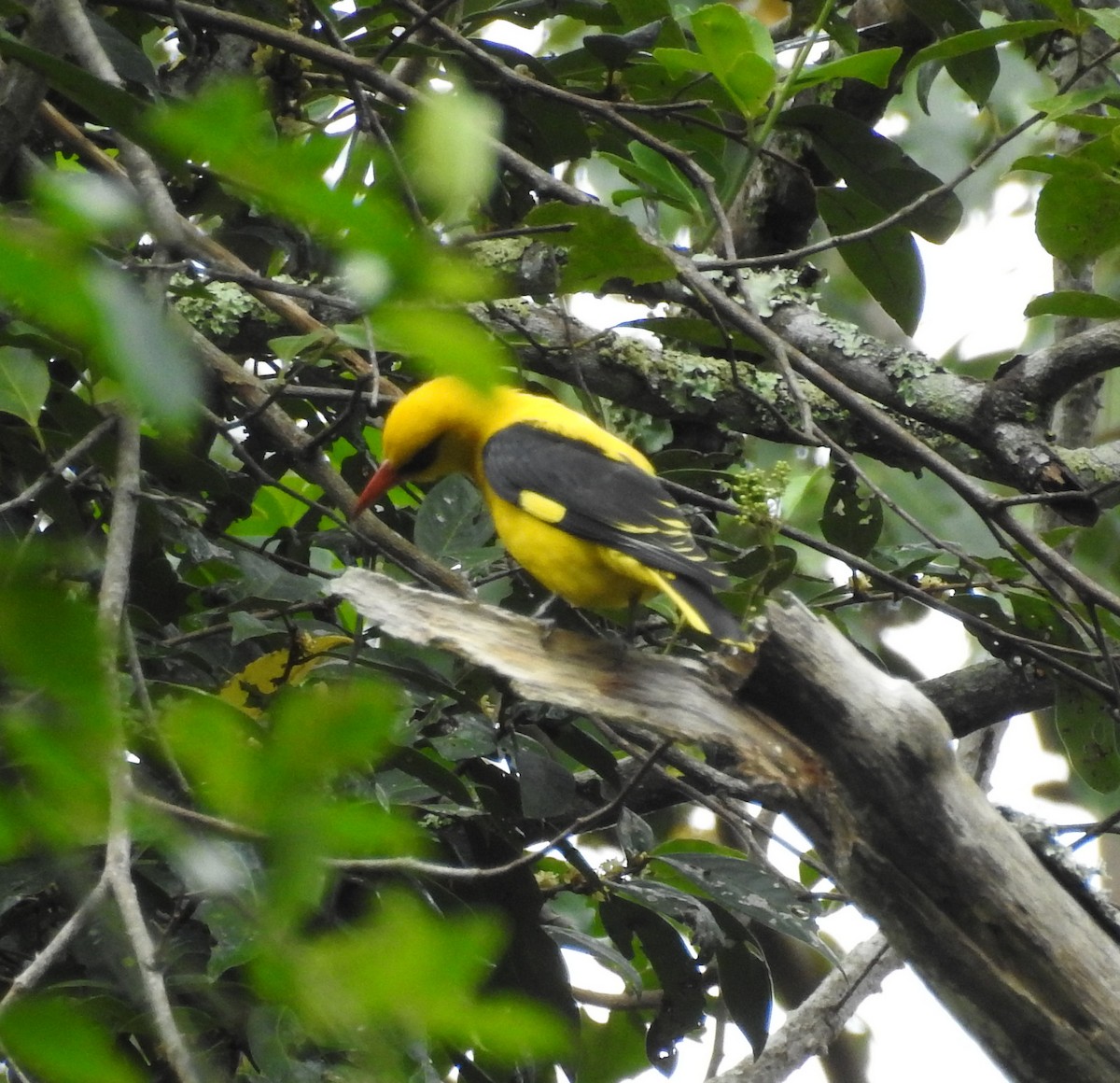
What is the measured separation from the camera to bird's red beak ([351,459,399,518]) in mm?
3373

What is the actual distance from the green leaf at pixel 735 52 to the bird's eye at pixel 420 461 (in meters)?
1.21

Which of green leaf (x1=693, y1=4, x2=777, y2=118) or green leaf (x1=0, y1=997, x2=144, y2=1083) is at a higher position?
green leaf (x1=693, y1=4, x2=777, y2=118)

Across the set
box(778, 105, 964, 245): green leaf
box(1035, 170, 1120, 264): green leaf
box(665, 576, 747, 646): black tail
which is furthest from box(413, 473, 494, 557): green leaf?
box(1035, 170, 1120, 264): green leaf

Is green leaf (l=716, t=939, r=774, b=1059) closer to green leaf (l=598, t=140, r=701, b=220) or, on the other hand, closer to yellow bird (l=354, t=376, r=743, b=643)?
A: yellow bird (l=354, t=376, r=743, b=643)

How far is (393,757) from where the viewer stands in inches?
107

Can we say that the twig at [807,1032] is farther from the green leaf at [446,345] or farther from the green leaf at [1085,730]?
the green leaf at [446,345]

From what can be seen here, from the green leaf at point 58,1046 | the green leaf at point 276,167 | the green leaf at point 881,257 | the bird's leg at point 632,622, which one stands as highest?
the green leaf at point 881,257

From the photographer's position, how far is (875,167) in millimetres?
3721

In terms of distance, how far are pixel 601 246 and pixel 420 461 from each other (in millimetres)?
1093

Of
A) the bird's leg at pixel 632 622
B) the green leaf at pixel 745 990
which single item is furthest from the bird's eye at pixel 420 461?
the green leaf at pixel 745 990

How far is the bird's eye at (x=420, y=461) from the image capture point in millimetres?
3621

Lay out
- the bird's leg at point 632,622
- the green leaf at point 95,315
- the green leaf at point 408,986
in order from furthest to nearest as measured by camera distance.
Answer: the bird's leg at point 632,622 → the green leaf at point 408,986 → the green leaf at point 95,315

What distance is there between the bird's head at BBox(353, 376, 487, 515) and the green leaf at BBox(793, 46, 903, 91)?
1090 millimetres

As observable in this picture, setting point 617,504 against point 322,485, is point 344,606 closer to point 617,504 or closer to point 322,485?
point 322,485
